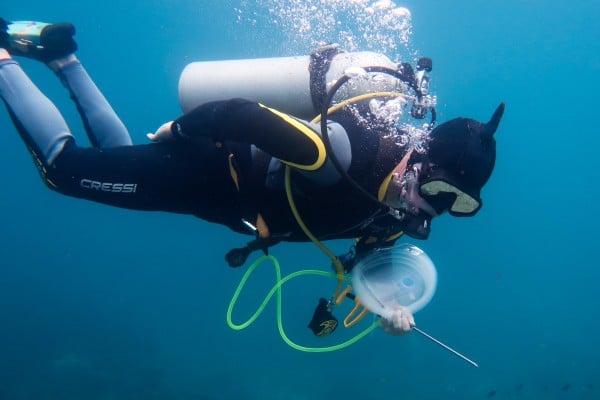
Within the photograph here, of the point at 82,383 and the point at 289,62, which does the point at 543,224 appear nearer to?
the point at 82,383

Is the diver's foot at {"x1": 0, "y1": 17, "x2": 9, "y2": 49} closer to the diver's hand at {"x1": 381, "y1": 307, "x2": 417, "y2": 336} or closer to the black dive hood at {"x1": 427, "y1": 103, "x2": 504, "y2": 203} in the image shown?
the black dive hood at {"x1": 427, "y1": 103, "x2": 504, "y2": 203}

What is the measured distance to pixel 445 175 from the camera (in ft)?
8.11

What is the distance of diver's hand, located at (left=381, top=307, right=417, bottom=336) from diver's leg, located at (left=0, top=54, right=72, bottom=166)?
2.71 m

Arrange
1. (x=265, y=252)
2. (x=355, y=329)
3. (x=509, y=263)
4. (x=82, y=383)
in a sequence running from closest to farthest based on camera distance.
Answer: (x=265, y=252)
(x=82, y=383)
(x=355, y=329)
(x=509, y=263)

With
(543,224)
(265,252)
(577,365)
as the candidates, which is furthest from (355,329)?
(543,224)

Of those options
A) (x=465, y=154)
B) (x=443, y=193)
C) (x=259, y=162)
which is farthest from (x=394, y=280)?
(x=259, y=162)

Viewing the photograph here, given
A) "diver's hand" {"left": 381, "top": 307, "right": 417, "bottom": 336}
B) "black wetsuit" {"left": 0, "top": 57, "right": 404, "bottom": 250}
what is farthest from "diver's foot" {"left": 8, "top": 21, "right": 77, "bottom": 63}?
"diver's hand" {"left": 381, "top": 307, "right": 417, "bottom": 336}

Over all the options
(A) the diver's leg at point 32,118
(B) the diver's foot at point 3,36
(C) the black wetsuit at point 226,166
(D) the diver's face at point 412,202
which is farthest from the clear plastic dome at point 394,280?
(B) the diver's foot at point 3,36

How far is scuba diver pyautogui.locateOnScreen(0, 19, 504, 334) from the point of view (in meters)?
2.48

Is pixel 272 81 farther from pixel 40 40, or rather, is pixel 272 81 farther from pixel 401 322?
pixel 40 40

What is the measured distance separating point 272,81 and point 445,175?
147cm

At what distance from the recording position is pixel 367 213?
2.78 meters

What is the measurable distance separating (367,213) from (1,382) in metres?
18.0

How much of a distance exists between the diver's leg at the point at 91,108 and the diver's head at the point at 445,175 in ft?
8.08
